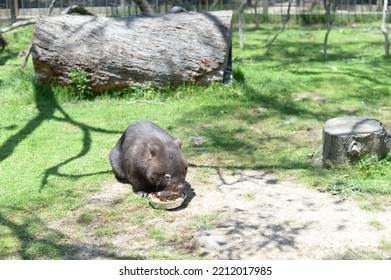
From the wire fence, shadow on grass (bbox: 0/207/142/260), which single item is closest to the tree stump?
shadow on grass (bbox: 0/207/142/260)

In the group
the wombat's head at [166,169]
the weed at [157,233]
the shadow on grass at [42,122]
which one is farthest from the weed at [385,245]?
the shadow on grass at [42,122]

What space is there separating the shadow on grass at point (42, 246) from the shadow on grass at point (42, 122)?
99 cm

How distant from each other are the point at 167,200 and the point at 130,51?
4.41m

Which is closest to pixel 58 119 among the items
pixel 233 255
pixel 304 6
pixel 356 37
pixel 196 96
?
pixel 196 96

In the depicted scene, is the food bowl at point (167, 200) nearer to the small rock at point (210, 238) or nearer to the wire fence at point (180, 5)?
the small rock at point (210, 238)

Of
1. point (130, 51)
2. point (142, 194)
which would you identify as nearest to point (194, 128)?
point (130, 51)

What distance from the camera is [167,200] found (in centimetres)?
607

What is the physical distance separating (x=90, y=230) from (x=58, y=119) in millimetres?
3810

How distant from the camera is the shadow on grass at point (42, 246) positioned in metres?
5.23

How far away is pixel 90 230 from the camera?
5.77 m

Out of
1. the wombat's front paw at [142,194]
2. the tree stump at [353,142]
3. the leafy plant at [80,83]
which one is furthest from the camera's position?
the leafy plant at [80,83]

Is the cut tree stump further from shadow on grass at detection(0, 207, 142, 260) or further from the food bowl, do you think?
shadow on grass at detection(0, 207, 142, 260)

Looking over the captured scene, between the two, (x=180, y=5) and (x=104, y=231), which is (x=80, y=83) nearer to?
(x=104, y=231)

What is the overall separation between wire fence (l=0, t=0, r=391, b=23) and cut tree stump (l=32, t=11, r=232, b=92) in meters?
6.68
